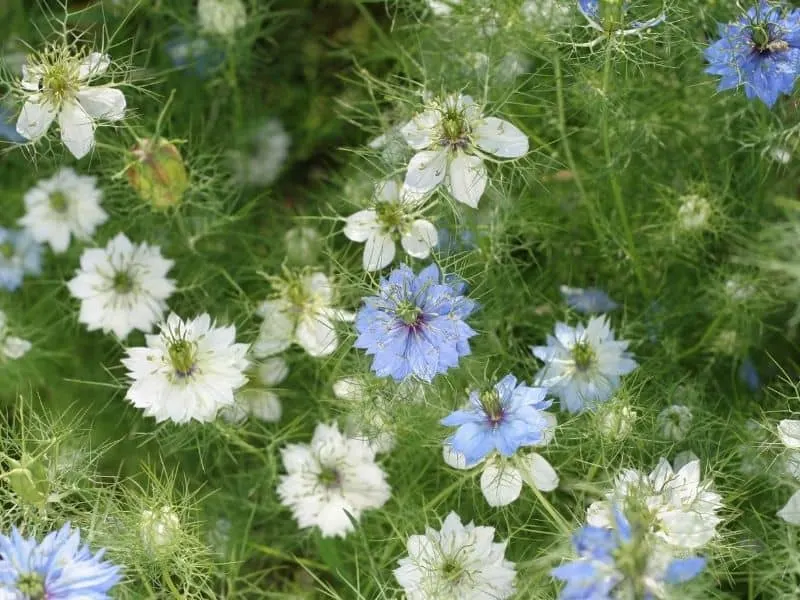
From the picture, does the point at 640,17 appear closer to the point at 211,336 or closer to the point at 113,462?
the point at 211,336

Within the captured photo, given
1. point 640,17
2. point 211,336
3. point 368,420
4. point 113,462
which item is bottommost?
point 113,462

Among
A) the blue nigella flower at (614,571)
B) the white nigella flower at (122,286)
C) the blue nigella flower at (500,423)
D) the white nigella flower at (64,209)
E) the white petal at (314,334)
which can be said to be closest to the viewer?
the blue nigella flower at (614,571)

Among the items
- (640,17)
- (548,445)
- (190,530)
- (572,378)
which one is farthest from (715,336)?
(190,530)

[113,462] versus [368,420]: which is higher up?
[368,420]

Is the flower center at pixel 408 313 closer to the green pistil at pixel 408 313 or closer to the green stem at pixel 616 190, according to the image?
the green pistil at pixel 408 313

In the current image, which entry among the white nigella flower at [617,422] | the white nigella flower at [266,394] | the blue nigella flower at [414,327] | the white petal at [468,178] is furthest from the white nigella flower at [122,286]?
the white nigella flower at [617,422]

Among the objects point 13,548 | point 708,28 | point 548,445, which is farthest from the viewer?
point 708,28

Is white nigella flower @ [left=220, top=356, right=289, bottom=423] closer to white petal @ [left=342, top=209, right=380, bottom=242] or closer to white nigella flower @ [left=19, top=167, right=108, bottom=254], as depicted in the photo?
white petal @ [left=342, top=209, right=380, bottom=242]

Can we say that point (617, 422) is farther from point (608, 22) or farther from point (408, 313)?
point (608, 22)
